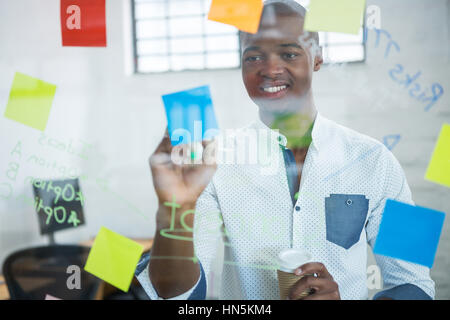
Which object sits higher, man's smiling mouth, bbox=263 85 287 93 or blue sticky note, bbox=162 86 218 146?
man's smiling mouth, bbox=263 85 287 93

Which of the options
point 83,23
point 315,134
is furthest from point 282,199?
point 83,23

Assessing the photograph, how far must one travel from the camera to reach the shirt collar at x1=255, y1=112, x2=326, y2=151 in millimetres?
845

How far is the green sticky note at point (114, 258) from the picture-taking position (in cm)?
87

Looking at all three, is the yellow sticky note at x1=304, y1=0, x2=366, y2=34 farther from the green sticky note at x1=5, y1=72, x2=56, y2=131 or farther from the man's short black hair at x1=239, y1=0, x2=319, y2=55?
the green sticky note at x1=5, y1=72, x2=56, y2=131

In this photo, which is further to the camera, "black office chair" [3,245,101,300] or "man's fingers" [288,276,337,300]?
"black office chair" [3,245,101,300]

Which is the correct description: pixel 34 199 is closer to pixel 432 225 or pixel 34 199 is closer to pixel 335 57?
pixel 335 57

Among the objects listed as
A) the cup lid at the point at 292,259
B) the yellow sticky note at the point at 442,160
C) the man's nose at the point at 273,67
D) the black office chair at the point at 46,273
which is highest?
the man's nose at the point at 273,67

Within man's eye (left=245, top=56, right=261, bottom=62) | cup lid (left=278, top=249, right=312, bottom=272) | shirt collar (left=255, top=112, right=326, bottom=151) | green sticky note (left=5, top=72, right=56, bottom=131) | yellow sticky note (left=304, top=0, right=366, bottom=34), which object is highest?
yellow sticky note (left=304, top=0, right=366, bottom=34)

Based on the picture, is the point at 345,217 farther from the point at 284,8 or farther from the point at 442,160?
the point at 284,8

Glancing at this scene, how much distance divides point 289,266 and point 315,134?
0.32 m

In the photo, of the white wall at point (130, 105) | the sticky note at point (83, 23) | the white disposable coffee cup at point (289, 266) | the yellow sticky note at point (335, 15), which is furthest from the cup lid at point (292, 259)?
the sticky note at point (83, 23)

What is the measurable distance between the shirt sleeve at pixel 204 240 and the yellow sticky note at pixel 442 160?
1.66 feet

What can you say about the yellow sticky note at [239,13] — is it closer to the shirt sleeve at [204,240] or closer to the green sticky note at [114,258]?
the shirt sleeve at [204,240]

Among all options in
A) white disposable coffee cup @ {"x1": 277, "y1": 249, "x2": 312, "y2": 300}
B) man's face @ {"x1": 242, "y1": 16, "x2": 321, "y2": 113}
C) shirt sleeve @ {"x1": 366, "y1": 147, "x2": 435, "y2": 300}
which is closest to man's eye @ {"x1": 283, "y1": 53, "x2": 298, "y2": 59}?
man's face @ {"x1": 242, "y1": 16, "x2": 321, "y2": 113}
